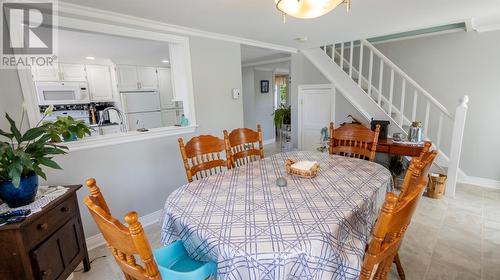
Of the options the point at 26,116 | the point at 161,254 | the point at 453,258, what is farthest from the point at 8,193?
the point at 453,258

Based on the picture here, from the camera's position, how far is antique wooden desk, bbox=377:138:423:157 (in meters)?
2.97

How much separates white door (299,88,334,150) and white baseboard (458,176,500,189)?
2178 mm

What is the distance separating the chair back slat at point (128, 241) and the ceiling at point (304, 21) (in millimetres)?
1829

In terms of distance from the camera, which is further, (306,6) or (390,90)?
(390,90)

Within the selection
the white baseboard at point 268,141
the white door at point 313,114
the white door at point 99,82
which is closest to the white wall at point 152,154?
the white door at point 313,114

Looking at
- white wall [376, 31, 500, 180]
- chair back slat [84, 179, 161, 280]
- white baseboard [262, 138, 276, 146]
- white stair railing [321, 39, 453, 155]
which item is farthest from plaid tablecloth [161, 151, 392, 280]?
white baseboard [262, 138, 276, 146]

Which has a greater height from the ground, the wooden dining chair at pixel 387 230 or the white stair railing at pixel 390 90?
the white stair railing at pixel 390 90

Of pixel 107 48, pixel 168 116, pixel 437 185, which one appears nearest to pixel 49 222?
pixel 107 48

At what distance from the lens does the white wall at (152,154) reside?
212 centimetres

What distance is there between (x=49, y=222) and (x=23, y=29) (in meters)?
1.54

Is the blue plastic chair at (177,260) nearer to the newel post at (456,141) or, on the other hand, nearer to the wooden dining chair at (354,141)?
the wooden dining chair at (354,141)

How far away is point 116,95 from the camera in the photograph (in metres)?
4.86

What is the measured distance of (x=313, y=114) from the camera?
4.62 m

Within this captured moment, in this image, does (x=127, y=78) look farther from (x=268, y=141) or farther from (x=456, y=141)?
(x=456, y=141)
